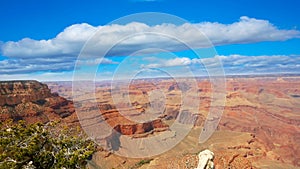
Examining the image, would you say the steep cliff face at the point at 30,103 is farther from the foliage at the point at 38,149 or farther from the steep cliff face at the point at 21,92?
the foliage at the point at 38,149

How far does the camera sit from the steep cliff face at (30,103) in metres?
62.4

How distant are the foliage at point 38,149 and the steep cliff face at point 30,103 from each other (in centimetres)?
4893

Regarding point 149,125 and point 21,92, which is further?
point 21,92

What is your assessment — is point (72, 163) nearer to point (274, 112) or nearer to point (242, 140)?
point (242, 140)

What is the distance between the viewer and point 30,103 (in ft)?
231

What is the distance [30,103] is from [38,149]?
6350 cm

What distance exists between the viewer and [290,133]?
108m

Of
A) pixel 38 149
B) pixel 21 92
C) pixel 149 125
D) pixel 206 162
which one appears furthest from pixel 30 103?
pixel 206 162

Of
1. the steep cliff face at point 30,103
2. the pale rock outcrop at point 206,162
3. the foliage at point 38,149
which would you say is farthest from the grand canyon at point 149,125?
the foliage at point 38,149

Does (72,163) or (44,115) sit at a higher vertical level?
(72,163)

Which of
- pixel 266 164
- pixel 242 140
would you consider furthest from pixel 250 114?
pixel 266 164

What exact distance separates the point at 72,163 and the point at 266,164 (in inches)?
2341

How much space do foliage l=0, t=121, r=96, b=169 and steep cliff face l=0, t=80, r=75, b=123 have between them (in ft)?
161

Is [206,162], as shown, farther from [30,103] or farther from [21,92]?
[21,92]
